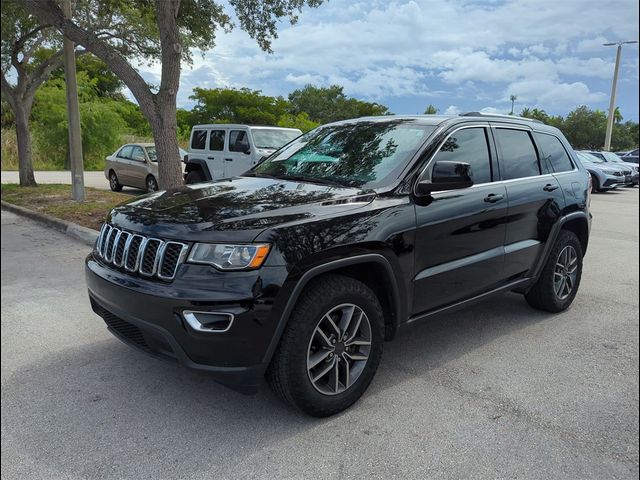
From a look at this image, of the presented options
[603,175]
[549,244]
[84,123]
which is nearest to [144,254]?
[549,244]

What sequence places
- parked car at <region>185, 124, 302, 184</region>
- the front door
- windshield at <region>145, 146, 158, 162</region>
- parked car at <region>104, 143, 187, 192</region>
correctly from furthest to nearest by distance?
1. windshield at <region>145, 146, 158, 162</region>
2. parked car at <region>104, 143, 187, 192</region>
3. parked car at <region>185, 124, 302, 184</region>
4. the front door

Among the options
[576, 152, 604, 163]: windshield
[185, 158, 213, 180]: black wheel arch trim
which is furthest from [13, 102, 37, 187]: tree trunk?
[576, 152, 604, 163]: windshield

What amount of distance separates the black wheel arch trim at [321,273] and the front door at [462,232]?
0.21m

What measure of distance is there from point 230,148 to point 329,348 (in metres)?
9.90

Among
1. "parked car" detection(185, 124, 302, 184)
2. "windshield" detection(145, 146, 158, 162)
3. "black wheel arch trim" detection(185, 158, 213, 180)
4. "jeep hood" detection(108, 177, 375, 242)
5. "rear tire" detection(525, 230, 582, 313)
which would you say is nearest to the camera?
"jeep hood" detection(108, 177, 375, 242)

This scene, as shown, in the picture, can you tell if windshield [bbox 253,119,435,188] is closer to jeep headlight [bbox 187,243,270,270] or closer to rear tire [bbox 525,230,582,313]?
jeep headlight [bbox 187,243,270,270]

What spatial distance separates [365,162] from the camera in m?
3.58

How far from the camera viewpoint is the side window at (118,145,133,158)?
1517 cm

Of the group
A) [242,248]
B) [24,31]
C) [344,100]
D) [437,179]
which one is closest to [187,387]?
[242,248]

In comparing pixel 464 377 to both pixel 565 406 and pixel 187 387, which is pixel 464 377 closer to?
pixel 565 406

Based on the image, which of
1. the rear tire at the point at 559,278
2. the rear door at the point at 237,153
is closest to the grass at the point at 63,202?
the rear door at the point at 237,153

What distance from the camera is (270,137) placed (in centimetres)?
1205

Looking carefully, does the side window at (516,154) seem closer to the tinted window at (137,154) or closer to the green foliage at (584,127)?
the tinted window at (137,154)

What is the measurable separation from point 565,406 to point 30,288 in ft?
16.3
